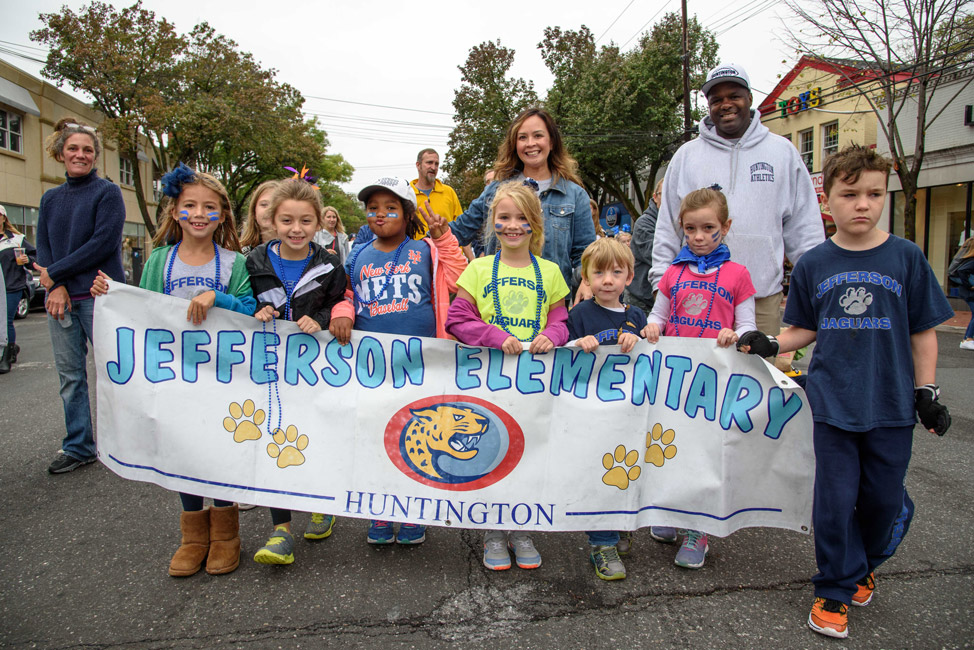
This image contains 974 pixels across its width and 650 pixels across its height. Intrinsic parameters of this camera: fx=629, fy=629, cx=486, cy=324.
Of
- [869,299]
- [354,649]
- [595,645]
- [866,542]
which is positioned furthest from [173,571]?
[869,299]

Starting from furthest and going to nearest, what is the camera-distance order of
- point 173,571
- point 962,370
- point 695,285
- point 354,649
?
point 962,370, point 695,285, point 173,571, point 354,649

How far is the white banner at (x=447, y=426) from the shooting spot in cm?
278

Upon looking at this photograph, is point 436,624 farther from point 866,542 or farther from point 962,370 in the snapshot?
point 962,370

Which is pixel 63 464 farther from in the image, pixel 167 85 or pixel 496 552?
pixel 167 85

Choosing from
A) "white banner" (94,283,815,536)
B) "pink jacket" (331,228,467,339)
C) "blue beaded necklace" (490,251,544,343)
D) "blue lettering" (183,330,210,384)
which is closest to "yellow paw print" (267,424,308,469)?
"white banner" (94,283,815,536)

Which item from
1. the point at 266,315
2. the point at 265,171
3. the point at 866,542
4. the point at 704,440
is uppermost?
the point at 265,171

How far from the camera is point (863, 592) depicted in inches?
98.1

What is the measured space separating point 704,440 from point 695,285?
712 mm

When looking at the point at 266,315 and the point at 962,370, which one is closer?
the point at 266,315

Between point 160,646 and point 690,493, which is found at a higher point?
point 690,493

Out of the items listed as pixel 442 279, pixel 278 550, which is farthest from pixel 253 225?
pixel 278 550

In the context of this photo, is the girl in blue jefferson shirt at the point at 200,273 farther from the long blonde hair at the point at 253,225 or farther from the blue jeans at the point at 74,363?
the blue jeans at the point at 74,363

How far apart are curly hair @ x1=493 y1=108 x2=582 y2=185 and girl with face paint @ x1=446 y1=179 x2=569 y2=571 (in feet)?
2.14

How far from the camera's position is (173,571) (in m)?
2.75
